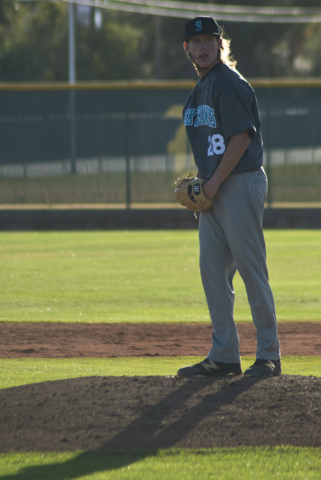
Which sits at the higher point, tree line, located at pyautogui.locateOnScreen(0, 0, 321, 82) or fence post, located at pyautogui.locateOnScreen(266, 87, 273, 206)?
tree line, located at pyautogui.locateOnScreen(0, 0, 321, 82)

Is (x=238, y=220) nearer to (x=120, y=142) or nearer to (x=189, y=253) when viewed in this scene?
(x=189, y=253)

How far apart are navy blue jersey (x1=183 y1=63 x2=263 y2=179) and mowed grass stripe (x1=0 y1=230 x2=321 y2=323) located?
7.52ft

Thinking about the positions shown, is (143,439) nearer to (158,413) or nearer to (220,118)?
(158,413)

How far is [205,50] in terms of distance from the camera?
3.69 m

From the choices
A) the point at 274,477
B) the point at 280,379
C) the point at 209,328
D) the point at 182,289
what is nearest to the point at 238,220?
the point at 280,379

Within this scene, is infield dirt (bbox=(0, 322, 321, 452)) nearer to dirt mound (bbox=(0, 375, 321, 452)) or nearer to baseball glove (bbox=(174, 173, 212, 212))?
dirt mound (bbox=(0, 375, 321, 452))

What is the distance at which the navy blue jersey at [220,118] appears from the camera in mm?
3544

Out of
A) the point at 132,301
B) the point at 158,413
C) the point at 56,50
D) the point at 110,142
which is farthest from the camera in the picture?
the point at 56,50

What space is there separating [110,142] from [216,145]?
9636 mm

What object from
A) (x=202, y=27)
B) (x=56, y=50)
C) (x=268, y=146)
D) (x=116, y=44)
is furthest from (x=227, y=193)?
(x=116, y=44)

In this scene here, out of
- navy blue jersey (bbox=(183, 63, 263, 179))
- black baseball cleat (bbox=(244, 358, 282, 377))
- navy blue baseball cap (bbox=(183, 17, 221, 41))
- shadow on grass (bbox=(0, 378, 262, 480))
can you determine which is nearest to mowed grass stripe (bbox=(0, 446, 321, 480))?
shadow on grass (bbox=(0, 378, 262, 480))

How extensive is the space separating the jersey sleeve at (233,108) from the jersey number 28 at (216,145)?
69 mm

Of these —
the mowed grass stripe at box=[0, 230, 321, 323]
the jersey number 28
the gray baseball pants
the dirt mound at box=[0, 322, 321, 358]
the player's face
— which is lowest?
the mowed grass stripe at box=[0, 230, 321, 323]

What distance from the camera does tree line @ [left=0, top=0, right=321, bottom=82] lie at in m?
44.3
